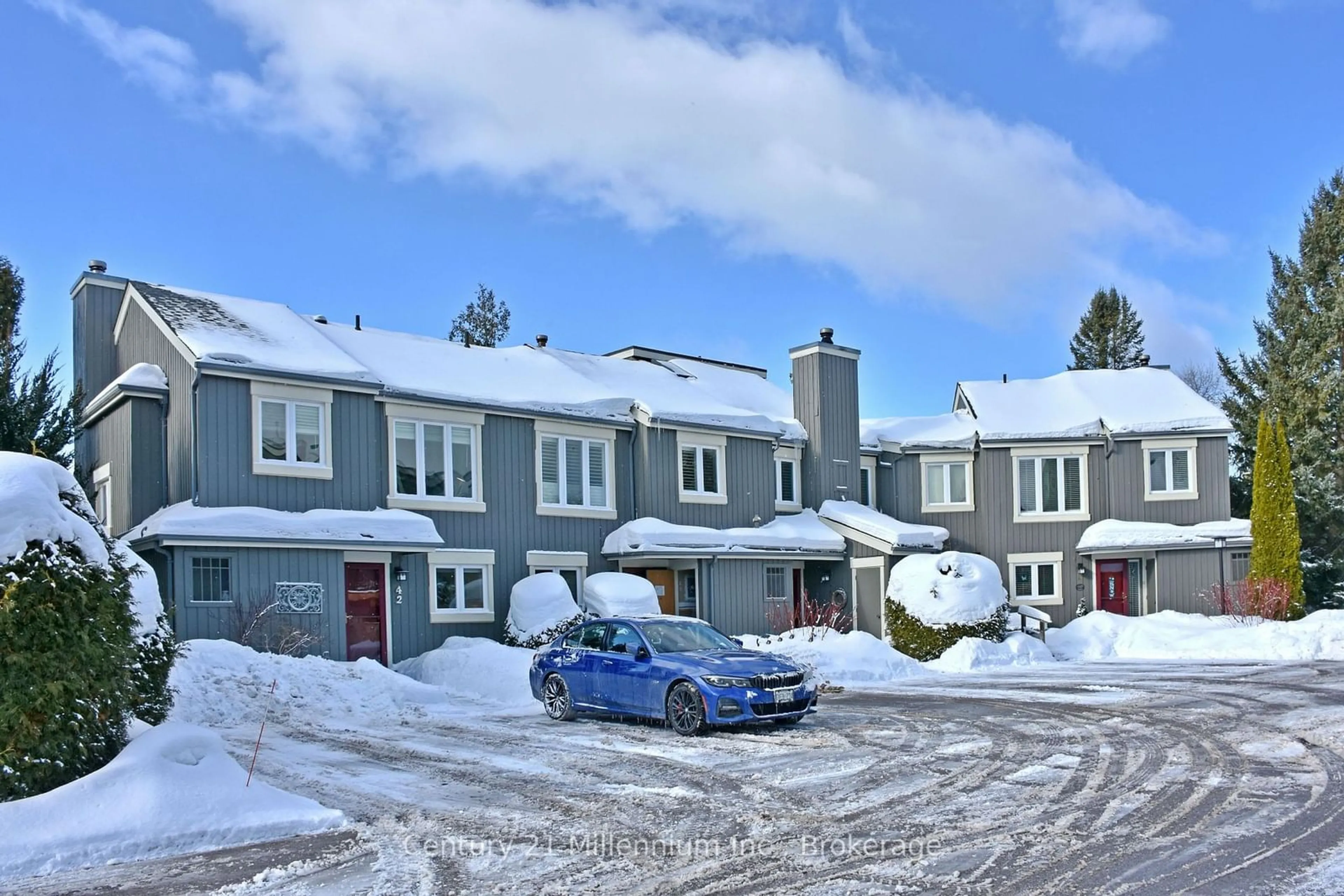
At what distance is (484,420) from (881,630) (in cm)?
1218

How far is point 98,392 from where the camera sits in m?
24.3

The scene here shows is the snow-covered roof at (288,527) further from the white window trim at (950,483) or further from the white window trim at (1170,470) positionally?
the white window trim at (1170,470)

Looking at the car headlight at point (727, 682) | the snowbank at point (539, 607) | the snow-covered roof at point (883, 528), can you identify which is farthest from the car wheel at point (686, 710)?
the snow-covered roof at point (883, 528)

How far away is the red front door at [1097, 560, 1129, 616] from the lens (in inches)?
1289

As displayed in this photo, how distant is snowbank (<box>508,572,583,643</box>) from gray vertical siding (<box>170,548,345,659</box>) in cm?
375

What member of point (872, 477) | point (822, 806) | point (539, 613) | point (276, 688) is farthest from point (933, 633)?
point (822, 806)

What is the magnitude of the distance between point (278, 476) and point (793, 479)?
15054mm

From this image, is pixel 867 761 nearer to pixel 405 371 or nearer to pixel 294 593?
pixel 294 593

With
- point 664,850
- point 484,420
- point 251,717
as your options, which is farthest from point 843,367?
point 664,850

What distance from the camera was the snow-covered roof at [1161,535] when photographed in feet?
102

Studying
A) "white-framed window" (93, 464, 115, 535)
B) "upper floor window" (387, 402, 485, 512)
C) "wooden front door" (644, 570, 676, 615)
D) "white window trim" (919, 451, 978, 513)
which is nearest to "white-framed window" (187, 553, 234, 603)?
"white-framed window" (93, 464, 115, 535)

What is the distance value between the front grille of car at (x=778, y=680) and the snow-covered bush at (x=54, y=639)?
22.5ft

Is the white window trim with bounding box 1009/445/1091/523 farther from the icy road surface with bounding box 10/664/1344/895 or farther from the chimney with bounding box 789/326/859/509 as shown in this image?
the icy road surface with bounding box 10/664/1344/895

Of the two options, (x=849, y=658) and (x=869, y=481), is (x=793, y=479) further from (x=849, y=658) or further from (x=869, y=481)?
(x=849, y=658)
